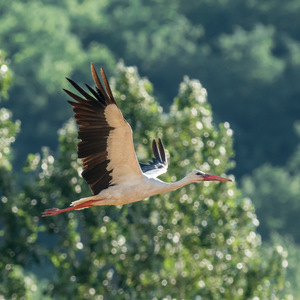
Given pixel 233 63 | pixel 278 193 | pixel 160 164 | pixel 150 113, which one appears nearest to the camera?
pixel 160 164

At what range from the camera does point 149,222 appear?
68.3 feet

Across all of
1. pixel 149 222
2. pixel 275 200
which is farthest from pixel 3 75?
pixel 275 200

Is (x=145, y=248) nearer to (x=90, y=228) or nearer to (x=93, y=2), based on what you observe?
(x=90, y=228)

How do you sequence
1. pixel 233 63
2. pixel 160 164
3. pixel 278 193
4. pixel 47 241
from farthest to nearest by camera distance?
pixel 233 63, pixel 278 193, pixel 47 241, pixel 160 164

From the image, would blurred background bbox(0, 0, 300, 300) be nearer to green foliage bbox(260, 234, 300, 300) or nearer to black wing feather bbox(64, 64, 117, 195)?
green foliage bbox(260, 234, 300, 300)

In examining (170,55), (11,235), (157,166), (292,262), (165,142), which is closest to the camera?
(157,166)

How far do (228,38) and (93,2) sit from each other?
358 inches

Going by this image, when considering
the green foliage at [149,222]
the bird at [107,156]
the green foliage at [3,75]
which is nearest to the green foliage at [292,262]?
the green foliage at [149,222]

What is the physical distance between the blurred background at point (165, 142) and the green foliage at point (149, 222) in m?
0.02

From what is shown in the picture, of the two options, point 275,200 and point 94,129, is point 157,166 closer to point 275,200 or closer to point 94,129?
point 94,129

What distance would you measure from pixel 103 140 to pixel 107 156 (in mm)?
337

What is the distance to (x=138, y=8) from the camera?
7250 centimetres

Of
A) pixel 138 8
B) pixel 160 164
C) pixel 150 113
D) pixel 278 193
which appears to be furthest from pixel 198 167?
pixel 138 8

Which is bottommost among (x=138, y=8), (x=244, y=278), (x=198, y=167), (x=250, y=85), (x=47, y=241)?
(x=244, y=278)
